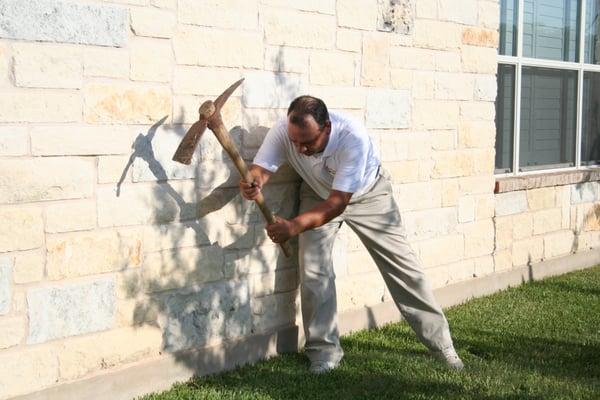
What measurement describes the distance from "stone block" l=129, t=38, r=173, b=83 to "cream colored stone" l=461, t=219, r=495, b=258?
3453 mm

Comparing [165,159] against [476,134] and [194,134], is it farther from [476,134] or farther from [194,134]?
[476,134]

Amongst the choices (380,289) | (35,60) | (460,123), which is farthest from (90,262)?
(460,123)

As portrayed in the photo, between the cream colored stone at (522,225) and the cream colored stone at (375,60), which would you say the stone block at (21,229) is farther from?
the cream colored stone at (522,225)

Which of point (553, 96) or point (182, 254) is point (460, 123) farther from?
point (182, 254)

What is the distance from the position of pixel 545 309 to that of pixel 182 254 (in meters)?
3.51

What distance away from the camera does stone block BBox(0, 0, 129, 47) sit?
14.3 feet

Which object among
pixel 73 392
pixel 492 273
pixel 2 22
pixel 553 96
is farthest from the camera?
pixel 553 96

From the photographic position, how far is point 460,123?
7.56m

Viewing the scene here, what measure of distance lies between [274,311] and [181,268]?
92 cm

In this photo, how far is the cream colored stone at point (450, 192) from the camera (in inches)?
292

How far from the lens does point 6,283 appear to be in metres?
4.42

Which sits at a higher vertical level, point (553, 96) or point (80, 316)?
point (553, 96)

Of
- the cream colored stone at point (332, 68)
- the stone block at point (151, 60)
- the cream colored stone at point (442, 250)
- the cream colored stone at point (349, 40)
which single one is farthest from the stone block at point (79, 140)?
the cream colored stone at point (442, 250)

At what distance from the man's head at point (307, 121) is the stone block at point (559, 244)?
13.8ft
